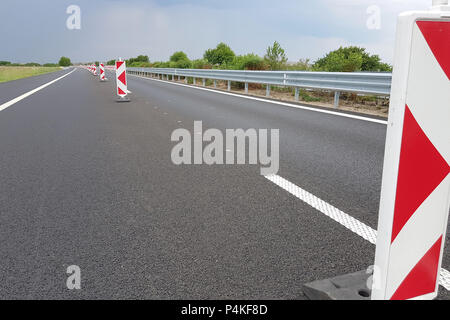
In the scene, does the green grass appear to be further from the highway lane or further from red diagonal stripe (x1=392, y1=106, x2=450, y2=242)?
red diagonal stripe (x1=392, y1=106, x2=450, y2=242)

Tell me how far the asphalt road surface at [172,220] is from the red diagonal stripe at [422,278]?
0.37 m

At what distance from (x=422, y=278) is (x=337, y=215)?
4.21 feet

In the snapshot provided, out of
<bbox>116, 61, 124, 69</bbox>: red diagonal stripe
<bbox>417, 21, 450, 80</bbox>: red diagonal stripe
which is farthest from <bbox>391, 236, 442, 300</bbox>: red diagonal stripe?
<bbox>116, 61, 124, 69</bbox>: red diagonal stripe

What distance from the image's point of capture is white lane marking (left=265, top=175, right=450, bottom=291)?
2162 millimetres

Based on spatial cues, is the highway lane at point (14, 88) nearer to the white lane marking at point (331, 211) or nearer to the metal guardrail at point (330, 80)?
the metal guardrail at point (330, 80)

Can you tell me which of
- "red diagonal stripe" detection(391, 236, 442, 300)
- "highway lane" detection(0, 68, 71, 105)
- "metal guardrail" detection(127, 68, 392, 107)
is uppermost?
"metal guardrail" detection(127, 68, 392, 107)

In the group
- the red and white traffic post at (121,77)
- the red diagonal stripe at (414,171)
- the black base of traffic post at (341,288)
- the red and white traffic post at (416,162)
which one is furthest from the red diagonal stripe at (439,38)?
the red and white traffic post at (121,77)

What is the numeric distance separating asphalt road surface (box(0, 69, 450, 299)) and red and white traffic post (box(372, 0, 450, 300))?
0.50 meters

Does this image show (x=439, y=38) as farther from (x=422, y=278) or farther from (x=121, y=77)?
(x=121, y=77)

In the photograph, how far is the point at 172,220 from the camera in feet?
9.56

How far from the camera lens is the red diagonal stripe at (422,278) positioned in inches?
64.7

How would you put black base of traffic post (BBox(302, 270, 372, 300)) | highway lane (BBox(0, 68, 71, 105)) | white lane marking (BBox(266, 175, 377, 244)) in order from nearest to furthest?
black base of traffic post (BBox(302, 270, 372, 300)) → white lane marking (BBox(266, 175, 377, 244)) → highway lane (BBox(0, 68, 71, 105))
